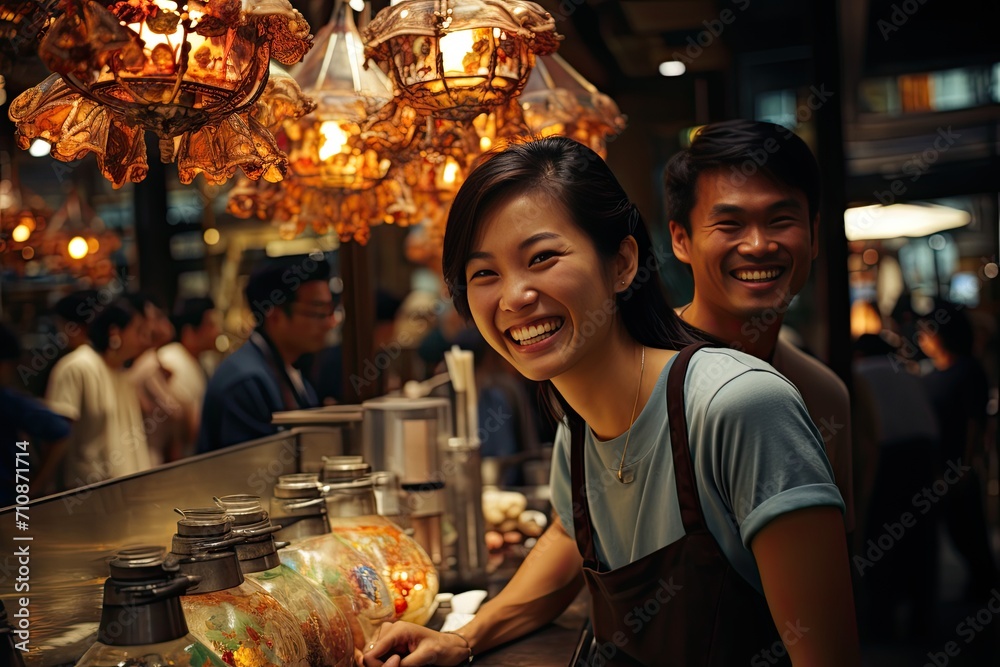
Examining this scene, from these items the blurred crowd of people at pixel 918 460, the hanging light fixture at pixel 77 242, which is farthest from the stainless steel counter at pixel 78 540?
the hanging light fixture at pixel 77 242

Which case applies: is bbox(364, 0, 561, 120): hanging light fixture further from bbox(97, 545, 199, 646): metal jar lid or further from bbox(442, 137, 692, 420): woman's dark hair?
bbox(97, 545, 199, 646): metal jar lid

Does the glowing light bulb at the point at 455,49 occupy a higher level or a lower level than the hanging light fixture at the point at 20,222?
lower

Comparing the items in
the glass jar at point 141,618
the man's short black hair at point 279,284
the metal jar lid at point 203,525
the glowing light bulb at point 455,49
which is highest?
the glowing light bulb at point 455,49

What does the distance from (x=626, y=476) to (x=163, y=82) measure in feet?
3.16

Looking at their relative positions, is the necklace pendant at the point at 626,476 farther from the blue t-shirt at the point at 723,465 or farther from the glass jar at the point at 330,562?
the glass jar at the point at 330,562

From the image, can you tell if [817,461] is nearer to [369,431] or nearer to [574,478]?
[574,478]

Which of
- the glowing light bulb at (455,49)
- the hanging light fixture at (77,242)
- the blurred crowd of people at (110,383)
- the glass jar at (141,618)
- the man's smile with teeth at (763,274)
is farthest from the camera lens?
the hanging light fixture at (77,242)

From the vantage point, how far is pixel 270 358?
305 centimetres

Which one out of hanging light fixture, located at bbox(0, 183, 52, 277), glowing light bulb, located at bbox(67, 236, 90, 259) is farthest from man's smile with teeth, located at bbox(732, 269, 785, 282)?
glowing light bulb, located at bbox(67, 236, 90, 259)

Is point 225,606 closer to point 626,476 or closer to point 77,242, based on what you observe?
point 626,476

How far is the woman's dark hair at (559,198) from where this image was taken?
1522mm

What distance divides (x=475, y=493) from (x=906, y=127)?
4661 mm

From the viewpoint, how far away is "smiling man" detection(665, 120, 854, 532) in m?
1.82

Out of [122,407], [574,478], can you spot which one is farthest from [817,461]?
[122,407]
